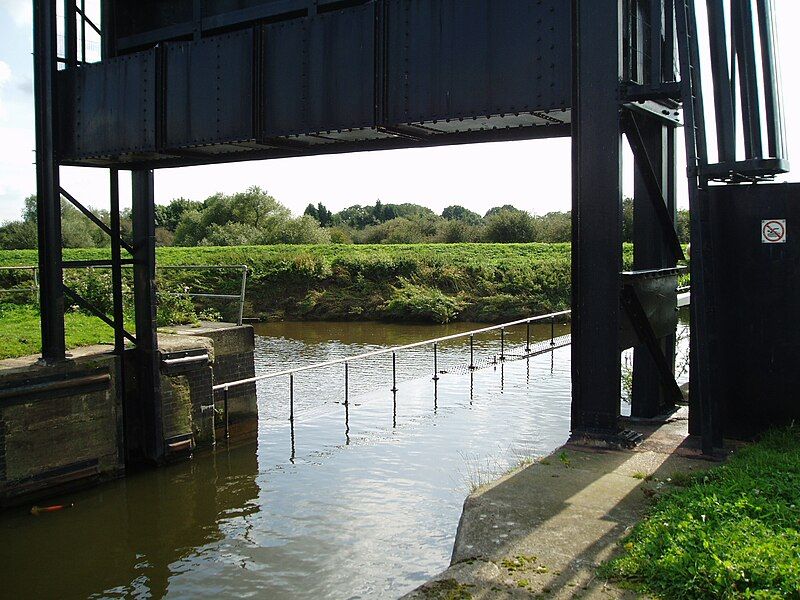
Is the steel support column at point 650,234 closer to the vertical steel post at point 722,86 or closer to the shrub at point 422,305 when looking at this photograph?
the vertical steel post at point 722,86

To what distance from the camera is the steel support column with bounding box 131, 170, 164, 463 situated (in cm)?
1336

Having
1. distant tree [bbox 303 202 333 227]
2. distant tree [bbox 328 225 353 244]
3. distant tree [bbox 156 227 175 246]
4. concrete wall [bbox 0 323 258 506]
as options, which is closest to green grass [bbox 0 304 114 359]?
concrete wall [bbox 0 323 258 506]

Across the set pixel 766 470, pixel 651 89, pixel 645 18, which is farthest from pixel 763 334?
pixel 645 18

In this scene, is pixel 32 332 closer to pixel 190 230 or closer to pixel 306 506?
pixel 306 506

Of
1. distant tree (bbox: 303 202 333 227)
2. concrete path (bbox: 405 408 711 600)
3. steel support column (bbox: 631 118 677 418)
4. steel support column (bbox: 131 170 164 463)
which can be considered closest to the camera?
concrete path (bbox: 405 408 711 600)

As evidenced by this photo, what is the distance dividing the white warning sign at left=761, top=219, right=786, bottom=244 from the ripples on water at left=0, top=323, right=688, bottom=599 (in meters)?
4.72

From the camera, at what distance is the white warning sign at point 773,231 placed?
24.9ft

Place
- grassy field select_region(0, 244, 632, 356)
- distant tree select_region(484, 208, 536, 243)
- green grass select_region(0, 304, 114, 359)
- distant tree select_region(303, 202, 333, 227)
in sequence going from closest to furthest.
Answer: green grass select_region(0, 304, 114, 359)
grassy field select_region(0, 244, 632, 356)
distant tree select_region(484, 208, 536, 243)
distant tree select_region(303, 202, 333, 227)

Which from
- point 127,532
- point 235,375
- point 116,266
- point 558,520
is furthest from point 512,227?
point 558,520

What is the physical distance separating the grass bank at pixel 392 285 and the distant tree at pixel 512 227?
14.0 meters

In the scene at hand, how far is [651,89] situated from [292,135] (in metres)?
4.68

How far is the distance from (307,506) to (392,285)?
30.8 meters

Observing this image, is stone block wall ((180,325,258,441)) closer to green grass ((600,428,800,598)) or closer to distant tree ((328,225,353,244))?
green grass ((600,428,800,598))

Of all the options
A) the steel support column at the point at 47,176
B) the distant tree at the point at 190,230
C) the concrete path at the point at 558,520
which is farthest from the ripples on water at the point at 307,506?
the distant tree at the point at 190,230
